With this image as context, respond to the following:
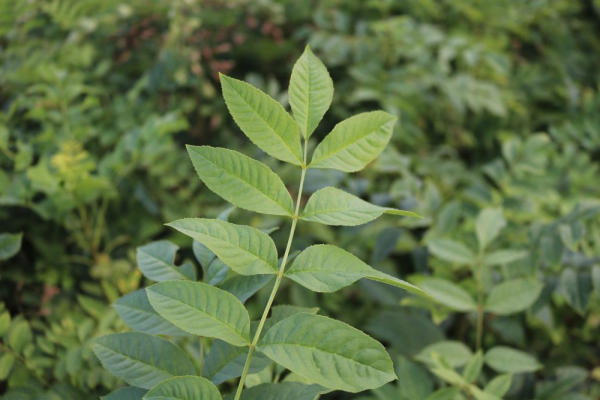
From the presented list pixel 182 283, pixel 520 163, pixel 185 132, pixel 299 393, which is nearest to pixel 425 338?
pixel 520 163

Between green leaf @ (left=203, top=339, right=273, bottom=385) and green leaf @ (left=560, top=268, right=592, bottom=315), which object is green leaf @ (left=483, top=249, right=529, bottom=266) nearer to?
green leaf @ (left=560, top=268, right=592, bottom=315)

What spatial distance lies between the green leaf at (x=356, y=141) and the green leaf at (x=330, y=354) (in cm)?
20

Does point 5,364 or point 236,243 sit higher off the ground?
point 236,243

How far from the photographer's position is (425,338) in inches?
45.5

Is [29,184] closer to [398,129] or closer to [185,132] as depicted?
[185,132]

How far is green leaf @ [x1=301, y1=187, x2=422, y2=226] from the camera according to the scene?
60 cm

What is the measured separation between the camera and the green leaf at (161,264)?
2.37 ft

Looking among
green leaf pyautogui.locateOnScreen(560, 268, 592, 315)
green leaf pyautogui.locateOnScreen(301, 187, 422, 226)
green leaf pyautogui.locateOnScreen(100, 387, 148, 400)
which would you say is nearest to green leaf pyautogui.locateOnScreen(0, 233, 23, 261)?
green leaf pyautogui.locateOnScreen(100, 387, 148, 400)

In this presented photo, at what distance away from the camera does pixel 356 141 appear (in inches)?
25.5

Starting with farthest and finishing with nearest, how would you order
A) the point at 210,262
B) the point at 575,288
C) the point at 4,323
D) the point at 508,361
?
the point at 575,288
the point at 508,361
the point at 4,323
the point at 210,262

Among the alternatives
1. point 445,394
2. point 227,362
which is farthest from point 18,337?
point 445,394

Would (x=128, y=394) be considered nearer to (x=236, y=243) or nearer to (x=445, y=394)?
(x=236, y=243)

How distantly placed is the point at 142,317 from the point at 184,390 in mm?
177

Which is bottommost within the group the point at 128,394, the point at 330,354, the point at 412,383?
the point at 412,383
